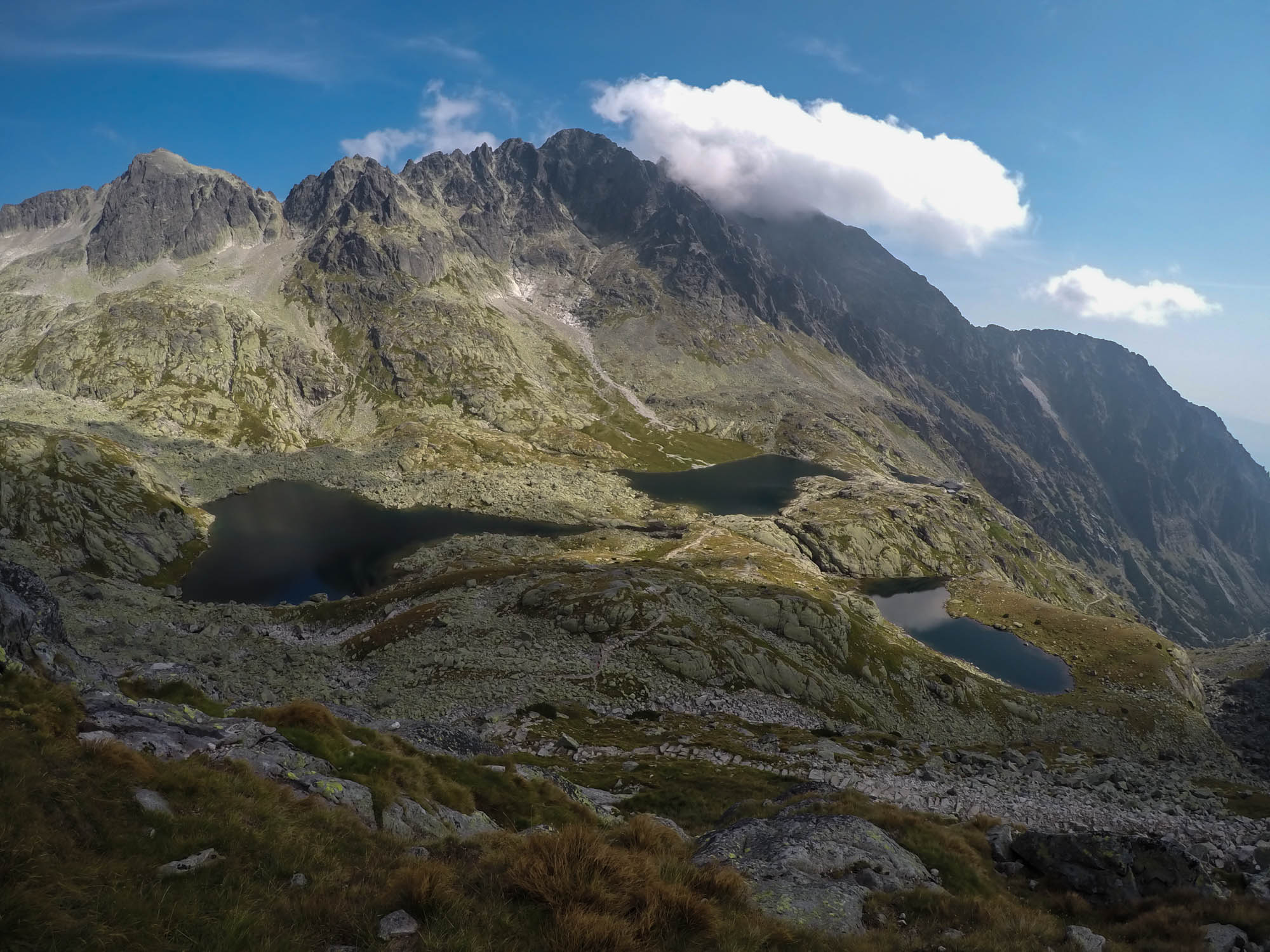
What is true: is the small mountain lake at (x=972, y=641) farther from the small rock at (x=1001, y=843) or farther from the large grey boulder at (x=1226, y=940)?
the large grey boulder at (x=1226, y=940)

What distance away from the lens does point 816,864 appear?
1480cm

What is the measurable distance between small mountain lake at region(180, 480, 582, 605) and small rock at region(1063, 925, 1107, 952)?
88.8 meters

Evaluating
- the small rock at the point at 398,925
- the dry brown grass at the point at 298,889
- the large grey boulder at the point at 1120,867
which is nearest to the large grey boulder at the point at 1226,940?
the dry brown grass at the point at 298,889

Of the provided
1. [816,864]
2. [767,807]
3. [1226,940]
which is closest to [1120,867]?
[1226,940]

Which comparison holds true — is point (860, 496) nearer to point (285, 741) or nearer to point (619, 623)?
point (619, 623)

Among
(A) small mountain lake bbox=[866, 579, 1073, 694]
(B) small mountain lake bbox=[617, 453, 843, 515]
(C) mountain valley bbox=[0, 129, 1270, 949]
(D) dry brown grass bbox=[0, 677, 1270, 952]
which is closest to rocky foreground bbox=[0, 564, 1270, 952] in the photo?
(C) mountain valley bbox=[0, 129, 1270, 949]

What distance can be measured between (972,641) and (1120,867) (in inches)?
3440

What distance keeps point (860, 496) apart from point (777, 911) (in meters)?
165

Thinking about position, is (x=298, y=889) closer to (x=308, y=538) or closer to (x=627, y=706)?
(x=627, y=706)

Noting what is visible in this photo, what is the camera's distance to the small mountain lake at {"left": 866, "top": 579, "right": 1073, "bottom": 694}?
78.8 metres

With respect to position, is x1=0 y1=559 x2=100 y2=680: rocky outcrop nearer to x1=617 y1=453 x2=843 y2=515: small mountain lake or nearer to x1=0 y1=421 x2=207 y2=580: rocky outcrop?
x1=0 y1=421 x2=207 y2=580: rocky outcrop

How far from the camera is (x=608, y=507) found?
143 metres

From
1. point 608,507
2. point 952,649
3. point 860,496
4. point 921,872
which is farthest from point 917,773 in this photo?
point 860,496

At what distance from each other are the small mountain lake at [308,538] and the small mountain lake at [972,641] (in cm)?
6451
